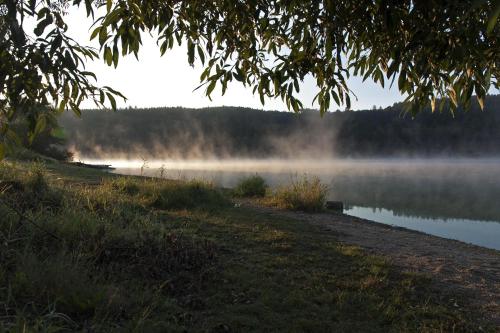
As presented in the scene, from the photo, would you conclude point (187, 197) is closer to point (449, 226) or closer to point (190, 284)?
point (190, 284)

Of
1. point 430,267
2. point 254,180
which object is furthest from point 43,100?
point 254,180

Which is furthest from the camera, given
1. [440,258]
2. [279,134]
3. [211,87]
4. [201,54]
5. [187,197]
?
[279,134]

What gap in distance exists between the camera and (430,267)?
17.3ft

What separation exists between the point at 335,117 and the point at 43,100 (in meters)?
78.3

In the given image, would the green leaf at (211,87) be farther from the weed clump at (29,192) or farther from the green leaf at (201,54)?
the weed clump at (29,192)

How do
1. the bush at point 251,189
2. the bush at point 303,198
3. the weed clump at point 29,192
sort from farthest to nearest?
the bush at point 251,189 < the bush at point 303,198 < the weed clump at point 29,192

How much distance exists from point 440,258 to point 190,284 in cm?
366

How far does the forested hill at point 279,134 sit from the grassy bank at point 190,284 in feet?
189

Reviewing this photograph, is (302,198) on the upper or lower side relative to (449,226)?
upper

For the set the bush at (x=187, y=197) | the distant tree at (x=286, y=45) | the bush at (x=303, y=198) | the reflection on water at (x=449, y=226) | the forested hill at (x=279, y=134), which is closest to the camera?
the distant tree at (x=286, y=45)

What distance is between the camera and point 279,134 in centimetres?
7738

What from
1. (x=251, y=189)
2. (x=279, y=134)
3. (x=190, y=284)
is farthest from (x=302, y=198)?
(x=279, y=134)

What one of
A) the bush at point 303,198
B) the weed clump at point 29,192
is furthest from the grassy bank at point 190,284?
the bush at point 303,198

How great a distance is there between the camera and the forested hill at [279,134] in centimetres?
6600
